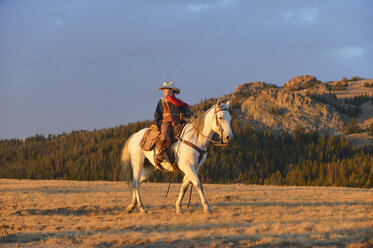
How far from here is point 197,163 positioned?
1062cm

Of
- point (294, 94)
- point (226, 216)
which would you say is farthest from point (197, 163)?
point (294, 94)

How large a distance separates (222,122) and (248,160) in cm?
2967

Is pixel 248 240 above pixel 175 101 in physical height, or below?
below

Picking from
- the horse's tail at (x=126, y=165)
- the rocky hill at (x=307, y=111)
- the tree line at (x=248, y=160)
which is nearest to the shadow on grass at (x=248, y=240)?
the horse's tail at (x=126, y=165)

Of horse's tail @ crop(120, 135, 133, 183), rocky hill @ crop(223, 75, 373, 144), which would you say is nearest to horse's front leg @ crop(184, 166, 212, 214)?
horse's tail @ crop(120, 135, 133, 183)

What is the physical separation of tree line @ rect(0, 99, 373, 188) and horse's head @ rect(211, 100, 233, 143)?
2258cm

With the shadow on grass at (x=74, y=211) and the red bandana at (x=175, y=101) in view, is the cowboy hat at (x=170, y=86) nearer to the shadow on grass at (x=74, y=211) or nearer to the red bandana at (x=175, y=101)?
the red bandana at (x=175, y=101)

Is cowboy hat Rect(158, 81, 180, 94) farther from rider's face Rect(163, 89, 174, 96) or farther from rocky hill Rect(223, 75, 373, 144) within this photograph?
rocky hill Rect(223, 75, 373, 144)

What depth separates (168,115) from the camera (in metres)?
11.1

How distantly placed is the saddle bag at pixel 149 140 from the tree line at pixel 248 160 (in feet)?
67.3

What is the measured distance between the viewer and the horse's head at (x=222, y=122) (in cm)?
986

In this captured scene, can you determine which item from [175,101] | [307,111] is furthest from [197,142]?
[307,111]

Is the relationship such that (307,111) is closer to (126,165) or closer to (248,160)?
(248,160)

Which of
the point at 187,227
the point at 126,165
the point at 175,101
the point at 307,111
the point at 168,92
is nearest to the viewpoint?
the point at 187,227
